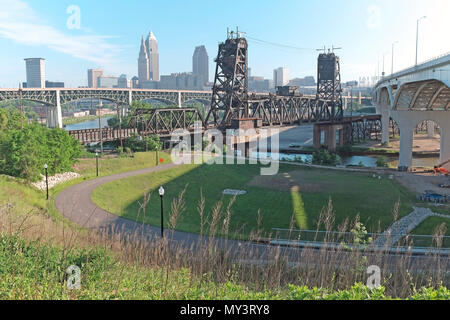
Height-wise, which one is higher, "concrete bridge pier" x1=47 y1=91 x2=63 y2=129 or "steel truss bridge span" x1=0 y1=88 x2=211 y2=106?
"steel truss bridge span" x1=0 y1=88 x2=211 y2=106

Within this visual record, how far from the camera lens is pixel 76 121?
178 metres

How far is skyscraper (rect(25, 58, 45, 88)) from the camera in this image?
158 meters

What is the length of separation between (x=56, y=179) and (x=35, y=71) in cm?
15082

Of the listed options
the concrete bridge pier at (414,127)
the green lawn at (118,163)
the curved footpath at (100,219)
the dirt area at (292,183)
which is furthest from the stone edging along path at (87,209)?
the concrete bridge pier at (414,127)

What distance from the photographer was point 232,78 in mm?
61375

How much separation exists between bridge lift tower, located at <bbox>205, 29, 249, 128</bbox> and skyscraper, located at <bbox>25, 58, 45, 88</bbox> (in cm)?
11974

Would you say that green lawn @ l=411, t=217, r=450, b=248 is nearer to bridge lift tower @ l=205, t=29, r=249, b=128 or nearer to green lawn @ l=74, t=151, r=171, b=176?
green lawn @ l=74, t=151, r=171, b=176

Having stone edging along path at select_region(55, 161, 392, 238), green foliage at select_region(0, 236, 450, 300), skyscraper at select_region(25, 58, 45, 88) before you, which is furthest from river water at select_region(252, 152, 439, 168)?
skyscraper at select_region(25, 58, 45, 88)

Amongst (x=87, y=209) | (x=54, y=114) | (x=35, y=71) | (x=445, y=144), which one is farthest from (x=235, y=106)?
(x=35, y=71)

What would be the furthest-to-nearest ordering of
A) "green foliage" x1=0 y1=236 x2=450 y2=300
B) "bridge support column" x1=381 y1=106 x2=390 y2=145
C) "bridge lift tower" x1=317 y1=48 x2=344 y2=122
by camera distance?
"bridge lift tower" x1=317 y1=48 x2=344 y2=122 → "bridge support column" x1=381 y1=106 x2=390 y2=145 → "green foliage" x1=0 y1=236 x2=450 y2=300

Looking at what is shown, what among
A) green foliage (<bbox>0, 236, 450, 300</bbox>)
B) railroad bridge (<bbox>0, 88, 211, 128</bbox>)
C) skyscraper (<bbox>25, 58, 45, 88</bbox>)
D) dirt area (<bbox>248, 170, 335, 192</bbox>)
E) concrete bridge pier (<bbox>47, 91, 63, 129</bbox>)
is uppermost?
skyscraper (<bbox>25, 58, 45, 88</bbox>)

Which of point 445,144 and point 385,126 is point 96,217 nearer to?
point 445,144

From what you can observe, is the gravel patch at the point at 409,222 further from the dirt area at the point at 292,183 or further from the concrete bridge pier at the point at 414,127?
the concrete bridge pier at the point at 414,127
